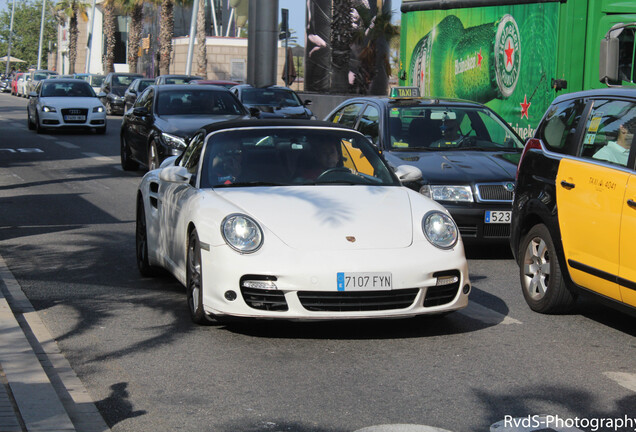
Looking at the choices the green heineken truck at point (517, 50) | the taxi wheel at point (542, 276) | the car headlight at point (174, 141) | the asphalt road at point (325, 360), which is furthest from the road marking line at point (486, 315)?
the car headlight at point (174, 141)

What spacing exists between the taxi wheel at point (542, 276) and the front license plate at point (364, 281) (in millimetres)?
1536

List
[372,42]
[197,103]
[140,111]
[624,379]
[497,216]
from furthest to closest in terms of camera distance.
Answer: [372,42] < [197,103] < [140,111] < [497,216] < [624,379]

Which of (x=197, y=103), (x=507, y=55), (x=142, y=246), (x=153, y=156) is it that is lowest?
(x=142, y=246)

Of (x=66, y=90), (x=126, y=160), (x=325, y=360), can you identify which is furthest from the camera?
(x=66, y=90)

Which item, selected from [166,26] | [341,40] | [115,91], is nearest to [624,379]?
[341,40]

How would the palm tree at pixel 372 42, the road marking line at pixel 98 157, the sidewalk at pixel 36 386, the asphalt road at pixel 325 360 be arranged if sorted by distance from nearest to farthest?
the sidewalk at pixel 36 386
the asphalt road at pixel 325 360
the road marking line at pixel 98 157
the palm tree at pixel 372 42

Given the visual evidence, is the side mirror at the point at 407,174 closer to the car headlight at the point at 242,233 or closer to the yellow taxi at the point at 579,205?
the yellow taxi at the point at 579,205

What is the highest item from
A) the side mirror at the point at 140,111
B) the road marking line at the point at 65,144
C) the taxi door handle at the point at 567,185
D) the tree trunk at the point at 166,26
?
the tree trunk at the point at 166,26

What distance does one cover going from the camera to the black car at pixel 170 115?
1627cm

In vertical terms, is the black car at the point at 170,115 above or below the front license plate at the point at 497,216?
above

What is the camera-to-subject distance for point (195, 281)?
7.07m

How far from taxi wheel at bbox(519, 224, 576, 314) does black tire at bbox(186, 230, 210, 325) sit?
244cm

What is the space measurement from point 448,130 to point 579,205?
15.5ft

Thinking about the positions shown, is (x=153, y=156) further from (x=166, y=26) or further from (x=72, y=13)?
(x=72, y=13)
